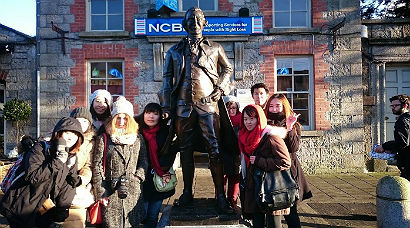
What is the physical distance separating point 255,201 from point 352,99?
5.93 meters

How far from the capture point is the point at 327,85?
8023mm

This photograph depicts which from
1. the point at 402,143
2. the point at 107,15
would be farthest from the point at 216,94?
the point at 107,15

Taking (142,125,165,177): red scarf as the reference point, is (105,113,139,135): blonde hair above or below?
above

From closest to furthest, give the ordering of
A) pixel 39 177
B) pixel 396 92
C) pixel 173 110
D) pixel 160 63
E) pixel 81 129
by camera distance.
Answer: pixel 39 177 → pixel 81 129 → pixel 173 110 → pixel 160 63 → pixel 396 92

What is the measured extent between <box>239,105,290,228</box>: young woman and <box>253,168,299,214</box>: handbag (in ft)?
0.24

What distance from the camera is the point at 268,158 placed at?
300cm

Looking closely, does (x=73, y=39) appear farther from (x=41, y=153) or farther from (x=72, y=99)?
(x=41, y=153)

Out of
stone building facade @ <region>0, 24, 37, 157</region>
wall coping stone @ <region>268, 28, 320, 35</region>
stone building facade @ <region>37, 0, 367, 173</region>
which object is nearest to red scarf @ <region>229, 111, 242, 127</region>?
stone building facade @ <region>37, 0, 367, 173</region>

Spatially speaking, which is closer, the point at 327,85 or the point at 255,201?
the point at 255,201

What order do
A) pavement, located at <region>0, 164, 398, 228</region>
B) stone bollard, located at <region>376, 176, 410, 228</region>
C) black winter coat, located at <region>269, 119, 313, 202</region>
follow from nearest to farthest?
black winter coat, located at <region>269, 119, 313, 202</region> → stone bollard, located at <region>376, 176, 410, 228</region> → pavement, located at <region>0, 164, 398, 228</region>

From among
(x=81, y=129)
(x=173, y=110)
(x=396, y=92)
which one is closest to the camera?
(x=81, y=129)

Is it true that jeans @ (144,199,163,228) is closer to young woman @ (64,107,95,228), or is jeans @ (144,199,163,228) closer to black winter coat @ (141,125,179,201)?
black winter coat @ (141,125,179,201)

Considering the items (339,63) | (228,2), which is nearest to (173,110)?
(228,2)

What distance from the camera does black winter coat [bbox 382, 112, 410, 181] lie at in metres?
3.99
